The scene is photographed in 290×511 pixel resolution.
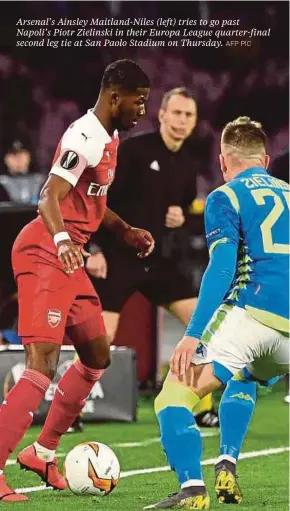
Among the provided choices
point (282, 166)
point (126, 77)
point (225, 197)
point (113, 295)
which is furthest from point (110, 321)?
point (225, 197)

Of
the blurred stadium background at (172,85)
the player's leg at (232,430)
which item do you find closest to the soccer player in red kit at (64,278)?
the player's leg at (232,430)

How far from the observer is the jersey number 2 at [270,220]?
5.65 m

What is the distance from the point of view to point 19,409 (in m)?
6.05

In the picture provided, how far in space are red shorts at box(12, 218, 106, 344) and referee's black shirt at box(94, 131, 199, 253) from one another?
3.00m

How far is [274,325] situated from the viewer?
561 centimetres

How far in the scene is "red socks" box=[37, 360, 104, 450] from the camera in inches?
259

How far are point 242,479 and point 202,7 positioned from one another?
11171 mm

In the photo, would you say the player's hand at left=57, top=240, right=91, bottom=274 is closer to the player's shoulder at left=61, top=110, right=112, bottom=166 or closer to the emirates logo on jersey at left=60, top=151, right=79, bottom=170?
the emirates logo on jersey at left=60, top=151, right=79, bottom=170

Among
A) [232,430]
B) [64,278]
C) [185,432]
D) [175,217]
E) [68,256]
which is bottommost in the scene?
[232,430]

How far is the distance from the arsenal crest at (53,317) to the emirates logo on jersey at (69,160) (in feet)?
2.42

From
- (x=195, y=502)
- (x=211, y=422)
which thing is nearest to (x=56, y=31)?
(x=211, y=422)

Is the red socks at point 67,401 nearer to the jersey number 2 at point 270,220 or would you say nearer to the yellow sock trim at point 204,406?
the jersey number 2 at point 270,220

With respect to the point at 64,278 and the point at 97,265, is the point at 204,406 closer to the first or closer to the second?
the point at 97,265

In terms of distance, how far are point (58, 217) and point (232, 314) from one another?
39.7 inches
